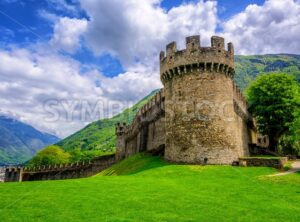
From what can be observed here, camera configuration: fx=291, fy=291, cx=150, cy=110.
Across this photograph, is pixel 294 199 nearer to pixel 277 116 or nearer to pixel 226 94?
pixel 226 94

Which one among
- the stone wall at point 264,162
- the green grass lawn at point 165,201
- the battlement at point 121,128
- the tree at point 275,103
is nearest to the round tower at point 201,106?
the stone wall at point 264,162

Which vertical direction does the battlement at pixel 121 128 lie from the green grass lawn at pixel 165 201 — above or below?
above

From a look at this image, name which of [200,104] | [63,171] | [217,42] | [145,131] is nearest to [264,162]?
[200,104]

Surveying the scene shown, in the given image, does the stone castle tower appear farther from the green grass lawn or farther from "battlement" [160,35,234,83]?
the green grass lawn

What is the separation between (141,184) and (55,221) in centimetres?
934

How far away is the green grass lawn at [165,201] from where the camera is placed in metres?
11.6

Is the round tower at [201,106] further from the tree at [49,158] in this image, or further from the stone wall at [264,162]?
the tree at [49,158]

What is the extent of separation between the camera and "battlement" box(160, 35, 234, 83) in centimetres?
2964

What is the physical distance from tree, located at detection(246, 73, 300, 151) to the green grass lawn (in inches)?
805

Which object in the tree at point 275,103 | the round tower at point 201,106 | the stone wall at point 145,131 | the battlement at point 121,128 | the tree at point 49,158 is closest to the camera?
the round tower at point 201,106

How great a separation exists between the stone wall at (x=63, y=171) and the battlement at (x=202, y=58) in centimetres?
3910

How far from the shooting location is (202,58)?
29.6 m

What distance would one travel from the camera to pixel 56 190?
17062 mm

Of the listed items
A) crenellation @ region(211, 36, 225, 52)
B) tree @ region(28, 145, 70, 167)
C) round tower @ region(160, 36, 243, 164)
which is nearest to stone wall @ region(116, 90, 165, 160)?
round tower @ region(160, 36, 243, 164)
